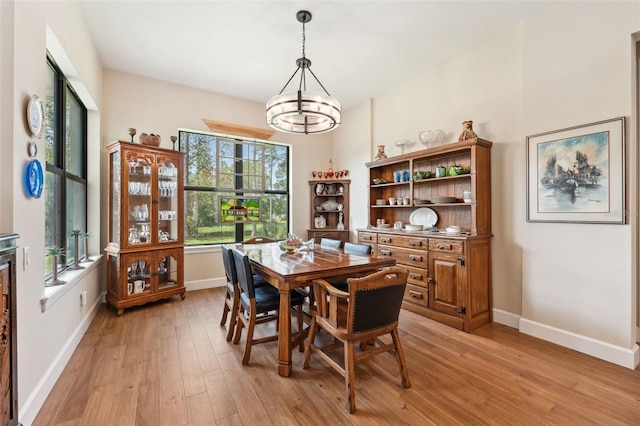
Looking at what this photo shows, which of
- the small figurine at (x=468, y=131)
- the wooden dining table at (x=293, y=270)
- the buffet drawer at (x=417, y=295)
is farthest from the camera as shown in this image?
the buffet drawer at (x=417, y=295)

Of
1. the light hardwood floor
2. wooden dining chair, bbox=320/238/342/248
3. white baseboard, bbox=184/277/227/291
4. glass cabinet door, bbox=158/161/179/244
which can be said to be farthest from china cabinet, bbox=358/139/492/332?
glass cabinet door, bbox=158/161/179/244

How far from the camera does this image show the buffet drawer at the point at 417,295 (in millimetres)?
3352

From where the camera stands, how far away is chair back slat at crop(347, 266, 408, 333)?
1764mm

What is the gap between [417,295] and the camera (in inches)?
135

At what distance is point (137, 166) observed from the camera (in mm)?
3602

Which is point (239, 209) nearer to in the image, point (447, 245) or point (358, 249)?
point (358, 249)

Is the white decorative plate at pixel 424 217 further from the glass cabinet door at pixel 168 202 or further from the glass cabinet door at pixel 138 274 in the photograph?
the glass cabinet door at pixel 138 274

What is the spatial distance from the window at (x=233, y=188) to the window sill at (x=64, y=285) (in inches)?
59.7

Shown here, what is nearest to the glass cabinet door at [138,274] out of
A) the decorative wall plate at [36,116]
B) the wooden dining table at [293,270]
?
the wooden dining table at [293,270]

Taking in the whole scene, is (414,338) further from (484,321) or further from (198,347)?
(198,347)

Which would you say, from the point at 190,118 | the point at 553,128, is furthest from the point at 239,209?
the point at 553,128

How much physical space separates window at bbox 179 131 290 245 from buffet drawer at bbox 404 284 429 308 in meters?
2.60

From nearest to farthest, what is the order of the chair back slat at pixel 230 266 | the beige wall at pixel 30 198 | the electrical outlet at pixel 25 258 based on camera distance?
the beige wall at pixel 30 198 < the electrical outlet at pixel 25 258 < the chair back slat at pixel 230 266

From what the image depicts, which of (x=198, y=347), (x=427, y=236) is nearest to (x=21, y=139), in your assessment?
(x=198, y=347)
